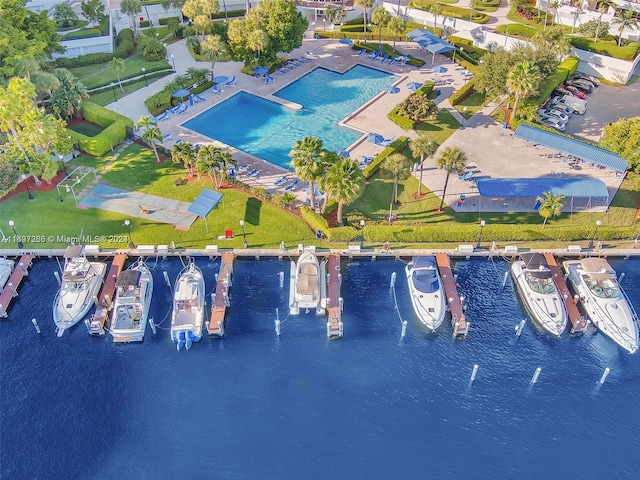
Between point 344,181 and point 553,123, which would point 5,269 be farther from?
point 553,123

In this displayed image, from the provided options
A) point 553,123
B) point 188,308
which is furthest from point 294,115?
point 188,308

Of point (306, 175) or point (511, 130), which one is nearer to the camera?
point (306, 175)

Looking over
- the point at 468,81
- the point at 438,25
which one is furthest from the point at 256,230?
the point at 438,25

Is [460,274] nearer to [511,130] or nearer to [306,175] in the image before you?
[306,175]

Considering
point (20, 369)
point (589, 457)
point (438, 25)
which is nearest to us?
point (589, 457)

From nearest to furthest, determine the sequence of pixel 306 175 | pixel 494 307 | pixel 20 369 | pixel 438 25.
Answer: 1. pixel 20 369
2. pixel 494 307
3. pixel 306 175
4. pixel 438 25

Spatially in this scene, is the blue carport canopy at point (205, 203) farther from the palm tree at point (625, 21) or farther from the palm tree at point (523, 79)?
the palm tree at point (625, 21)

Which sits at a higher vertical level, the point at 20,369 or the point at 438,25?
the point at 438,25
